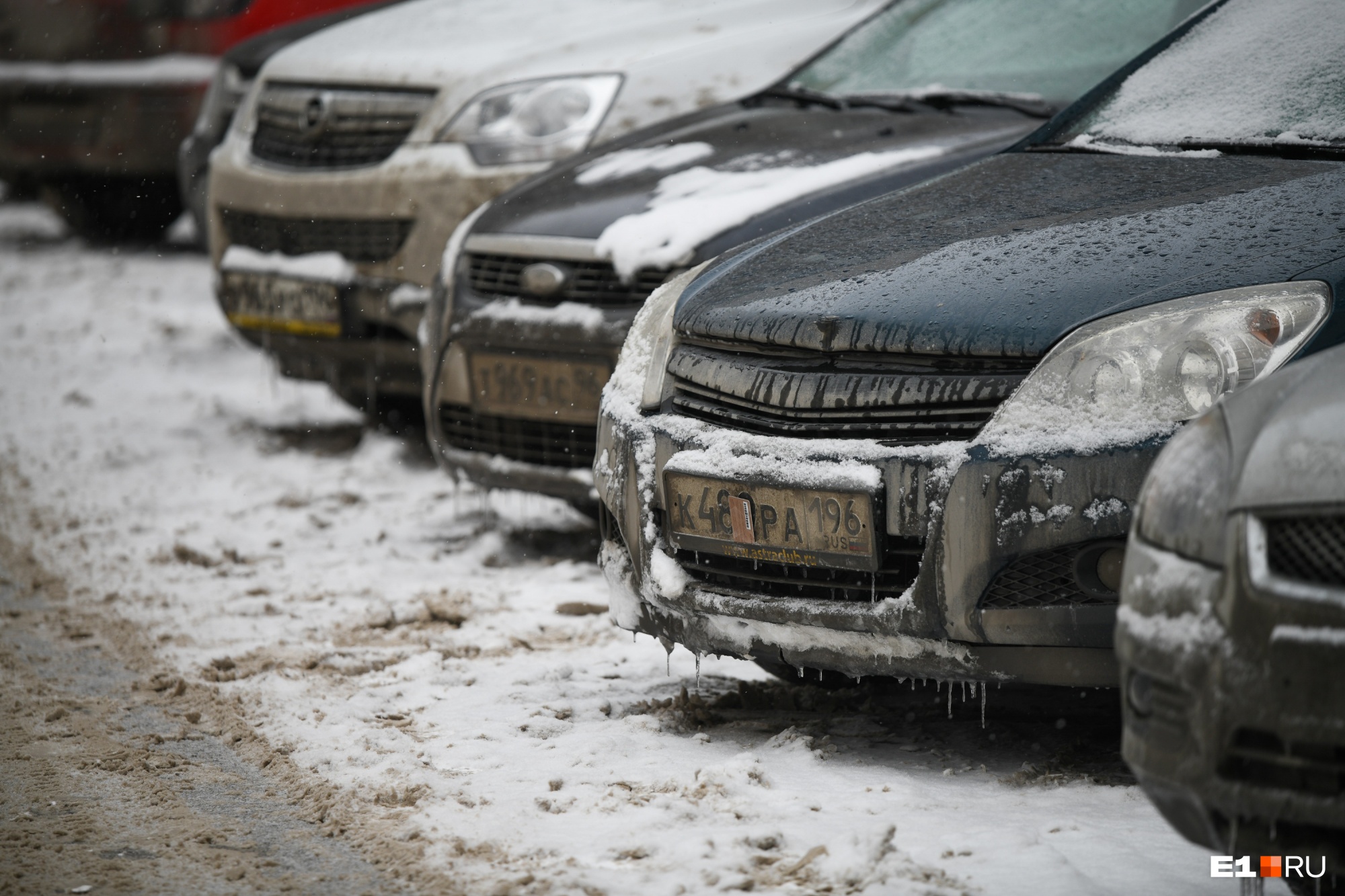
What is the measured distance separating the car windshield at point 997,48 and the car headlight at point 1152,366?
2061 mm

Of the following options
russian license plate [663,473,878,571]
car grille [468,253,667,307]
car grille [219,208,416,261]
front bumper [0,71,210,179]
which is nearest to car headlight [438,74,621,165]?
car grille [219,208,416,261]

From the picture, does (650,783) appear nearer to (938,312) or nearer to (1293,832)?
(938,312)

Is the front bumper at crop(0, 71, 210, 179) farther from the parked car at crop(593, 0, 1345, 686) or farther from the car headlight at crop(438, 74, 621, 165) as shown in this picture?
the parked car at crop(593, 0, 1345, 686)

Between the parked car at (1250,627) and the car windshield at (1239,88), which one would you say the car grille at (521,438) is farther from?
the parked car at (1250,627)

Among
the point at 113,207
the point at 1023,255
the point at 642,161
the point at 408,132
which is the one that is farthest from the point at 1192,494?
the point at 113,207

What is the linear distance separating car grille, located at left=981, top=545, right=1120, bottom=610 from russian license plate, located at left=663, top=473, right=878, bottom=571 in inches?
8.5

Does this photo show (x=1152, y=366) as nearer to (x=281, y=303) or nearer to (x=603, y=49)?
(x=603, y=49)

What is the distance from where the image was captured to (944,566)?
2721 millimetres

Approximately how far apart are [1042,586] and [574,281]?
199 cm

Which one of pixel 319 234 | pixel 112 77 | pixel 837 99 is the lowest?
pixel 319 234

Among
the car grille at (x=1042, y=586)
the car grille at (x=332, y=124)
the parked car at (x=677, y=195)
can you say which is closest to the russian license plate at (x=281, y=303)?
the car grille at (x=332, y=124)

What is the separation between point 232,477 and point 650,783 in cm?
326

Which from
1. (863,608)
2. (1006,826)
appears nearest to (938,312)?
(863,608)

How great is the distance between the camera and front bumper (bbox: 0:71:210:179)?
29.9 feet
